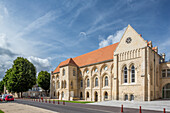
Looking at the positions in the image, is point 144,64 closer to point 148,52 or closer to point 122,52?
point 148,52

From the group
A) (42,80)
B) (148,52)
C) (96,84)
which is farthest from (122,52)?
(42,80)

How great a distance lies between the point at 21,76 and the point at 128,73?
37.2 metres

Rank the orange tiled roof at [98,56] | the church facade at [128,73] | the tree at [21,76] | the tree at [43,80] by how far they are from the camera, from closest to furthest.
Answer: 1. the church facade at [128,73]
2. the orange tiled roof at [98,56]
3. the tree at [21,76]
4. the tree at [43,80]

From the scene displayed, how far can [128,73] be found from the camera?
29.5m

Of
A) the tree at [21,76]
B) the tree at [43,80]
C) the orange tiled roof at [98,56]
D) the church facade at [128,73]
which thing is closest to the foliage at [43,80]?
the tree at [43,80]

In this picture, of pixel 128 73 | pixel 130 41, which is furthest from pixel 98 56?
pixel 128 73

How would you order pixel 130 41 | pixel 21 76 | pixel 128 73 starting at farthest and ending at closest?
pixel 21 76 < pixel 130 41 < pixel 128 73

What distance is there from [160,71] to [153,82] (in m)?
3.95

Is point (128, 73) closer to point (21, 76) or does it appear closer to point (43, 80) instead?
point (21, 76)

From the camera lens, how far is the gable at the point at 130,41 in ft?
93.1

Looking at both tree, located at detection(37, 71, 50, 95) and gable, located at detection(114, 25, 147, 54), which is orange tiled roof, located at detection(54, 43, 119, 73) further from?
tree, located at detection(37, 71, 50, 95)

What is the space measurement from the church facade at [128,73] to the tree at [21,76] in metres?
18.5

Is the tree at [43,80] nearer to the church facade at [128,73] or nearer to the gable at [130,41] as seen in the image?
the church facade at [128,73]

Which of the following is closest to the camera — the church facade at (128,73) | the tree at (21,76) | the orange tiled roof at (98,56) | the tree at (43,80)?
the church facade at (128,73)
